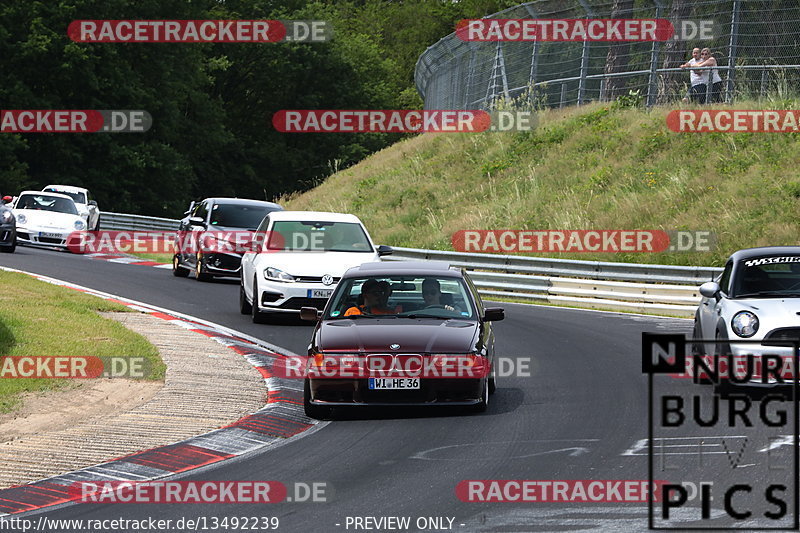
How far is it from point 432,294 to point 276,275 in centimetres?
644

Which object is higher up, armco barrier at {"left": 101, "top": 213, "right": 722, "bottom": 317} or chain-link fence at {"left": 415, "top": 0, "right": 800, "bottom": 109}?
chain-link fence at {"left": 415, "top": 0, "right": 800, "bottom": 109}

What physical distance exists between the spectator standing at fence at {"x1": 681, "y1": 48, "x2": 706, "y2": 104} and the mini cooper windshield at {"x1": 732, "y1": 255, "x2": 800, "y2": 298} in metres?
19.8

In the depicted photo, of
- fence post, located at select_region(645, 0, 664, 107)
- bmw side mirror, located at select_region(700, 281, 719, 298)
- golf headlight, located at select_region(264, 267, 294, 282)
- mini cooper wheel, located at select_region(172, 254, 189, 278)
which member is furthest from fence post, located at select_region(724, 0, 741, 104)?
bmw side mirror, located at select_region(700, 281, 719, 298)

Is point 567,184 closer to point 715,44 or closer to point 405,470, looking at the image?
point 715,44

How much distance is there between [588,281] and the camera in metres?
24.6

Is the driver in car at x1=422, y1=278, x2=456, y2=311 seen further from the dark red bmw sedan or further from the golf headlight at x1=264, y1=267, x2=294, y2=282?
the golf headlight at x1=264, y1=267, x2=294, y2=282

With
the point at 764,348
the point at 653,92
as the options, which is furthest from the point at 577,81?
the point at 764,348

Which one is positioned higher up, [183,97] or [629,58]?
[183,97]

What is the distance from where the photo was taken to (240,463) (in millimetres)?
9555

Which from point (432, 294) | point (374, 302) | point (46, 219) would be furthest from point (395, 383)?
point (46, 219)

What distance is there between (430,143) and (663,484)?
116 feet

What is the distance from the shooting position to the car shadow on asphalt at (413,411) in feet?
38.3

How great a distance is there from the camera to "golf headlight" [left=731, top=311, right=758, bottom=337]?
40.1ft

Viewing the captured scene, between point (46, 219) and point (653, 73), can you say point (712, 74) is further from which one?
point (46, 219)
